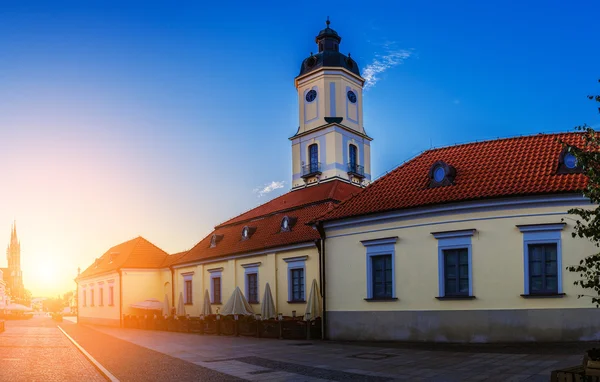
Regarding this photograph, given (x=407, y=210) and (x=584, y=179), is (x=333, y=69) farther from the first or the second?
(x=584, y=179)

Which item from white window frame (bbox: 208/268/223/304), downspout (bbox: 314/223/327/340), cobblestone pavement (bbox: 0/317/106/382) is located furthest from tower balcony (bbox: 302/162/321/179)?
cobblestone pavement (bbox: 0/317/106/382)

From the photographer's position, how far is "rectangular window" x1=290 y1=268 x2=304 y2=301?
27.4 meters

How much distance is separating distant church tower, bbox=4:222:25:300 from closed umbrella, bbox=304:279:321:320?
156 m

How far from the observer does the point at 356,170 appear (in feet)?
134

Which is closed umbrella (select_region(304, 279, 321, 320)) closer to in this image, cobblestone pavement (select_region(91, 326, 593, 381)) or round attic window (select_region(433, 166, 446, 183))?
cobblestone pavement (select_region(91, 326, 593, 381))

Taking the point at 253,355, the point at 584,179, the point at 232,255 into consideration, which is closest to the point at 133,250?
Answer: the point at 232,255

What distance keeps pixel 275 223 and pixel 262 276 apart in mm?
3228

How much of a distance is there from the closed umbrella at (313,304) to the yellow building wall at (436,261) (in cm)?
106

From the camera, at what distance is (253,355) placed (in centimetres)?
1850

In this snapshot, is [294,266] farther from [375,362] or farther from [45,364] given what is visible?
[45,364]

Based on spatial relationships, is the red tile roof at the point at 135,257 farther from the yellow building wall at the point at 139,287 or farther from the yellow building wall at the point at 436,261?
the yellow building wall at the point at 436,261

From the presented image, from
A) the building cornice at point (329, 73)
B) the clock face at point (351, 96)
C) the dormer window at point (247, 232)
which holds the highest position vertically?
the building cornice at point (329, 73)

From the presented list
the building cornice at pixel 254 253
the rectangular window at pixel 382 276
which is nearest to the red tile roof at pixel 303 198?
the building cornice at pixel 254 253

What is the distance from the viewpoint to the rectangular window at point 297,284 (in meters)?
27.4
